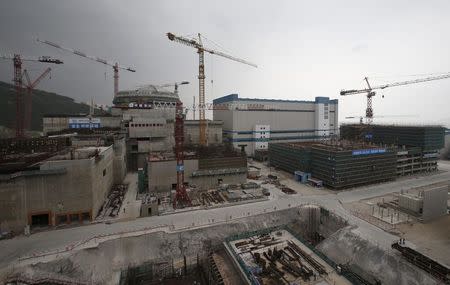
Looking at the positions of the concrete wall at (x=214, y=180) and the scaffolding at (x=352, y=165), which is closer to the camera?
the scaffolding at (x=352, y=165)

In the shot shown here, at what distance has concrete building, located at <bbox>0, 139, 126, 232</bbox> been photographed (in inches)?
1331

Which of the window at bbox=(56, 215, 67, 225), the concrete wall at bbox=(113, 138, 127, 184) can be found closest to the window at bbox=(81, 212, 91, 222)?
the window at bbox=(56, 215, 67, 225)

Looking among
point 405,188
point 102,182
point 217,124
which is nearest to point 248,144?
point 217,124

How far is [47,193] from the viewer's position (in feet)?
116

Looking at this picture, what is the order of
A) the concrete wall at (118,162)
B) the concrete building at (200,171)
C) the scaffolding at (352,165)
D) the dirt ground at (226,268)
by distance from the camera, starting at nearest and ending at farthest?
the dirt ground at (226,268), the concrete building at (200,171), the scaffolding at (352,165), the concrete wall at (118,162)

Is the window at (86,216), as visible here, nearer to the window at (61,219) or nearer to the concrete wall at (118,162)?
the window at (61,219)

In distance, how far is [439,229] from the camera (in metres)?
36.8

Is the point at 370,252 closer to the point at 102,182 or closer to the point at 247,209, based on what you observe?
the point at 247,209

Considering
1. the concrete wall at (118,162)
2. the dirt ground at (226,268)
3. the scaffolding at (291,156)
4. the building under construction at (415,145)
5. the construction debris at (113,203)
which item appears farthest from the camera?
the building under construction at (415,145)

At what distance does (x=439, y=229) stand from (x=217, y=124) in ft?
235

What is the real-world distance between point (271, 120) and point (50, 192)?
3194 inches

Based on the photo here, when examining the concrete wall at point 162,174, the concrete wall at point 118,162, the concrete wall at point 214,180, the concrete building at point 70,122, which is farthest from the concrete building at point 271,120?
the concrete wall at point 118,162

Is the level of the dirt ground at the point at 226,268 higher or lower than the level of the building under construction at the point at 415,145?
lower

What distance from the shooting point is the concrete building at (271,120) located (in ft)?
313
